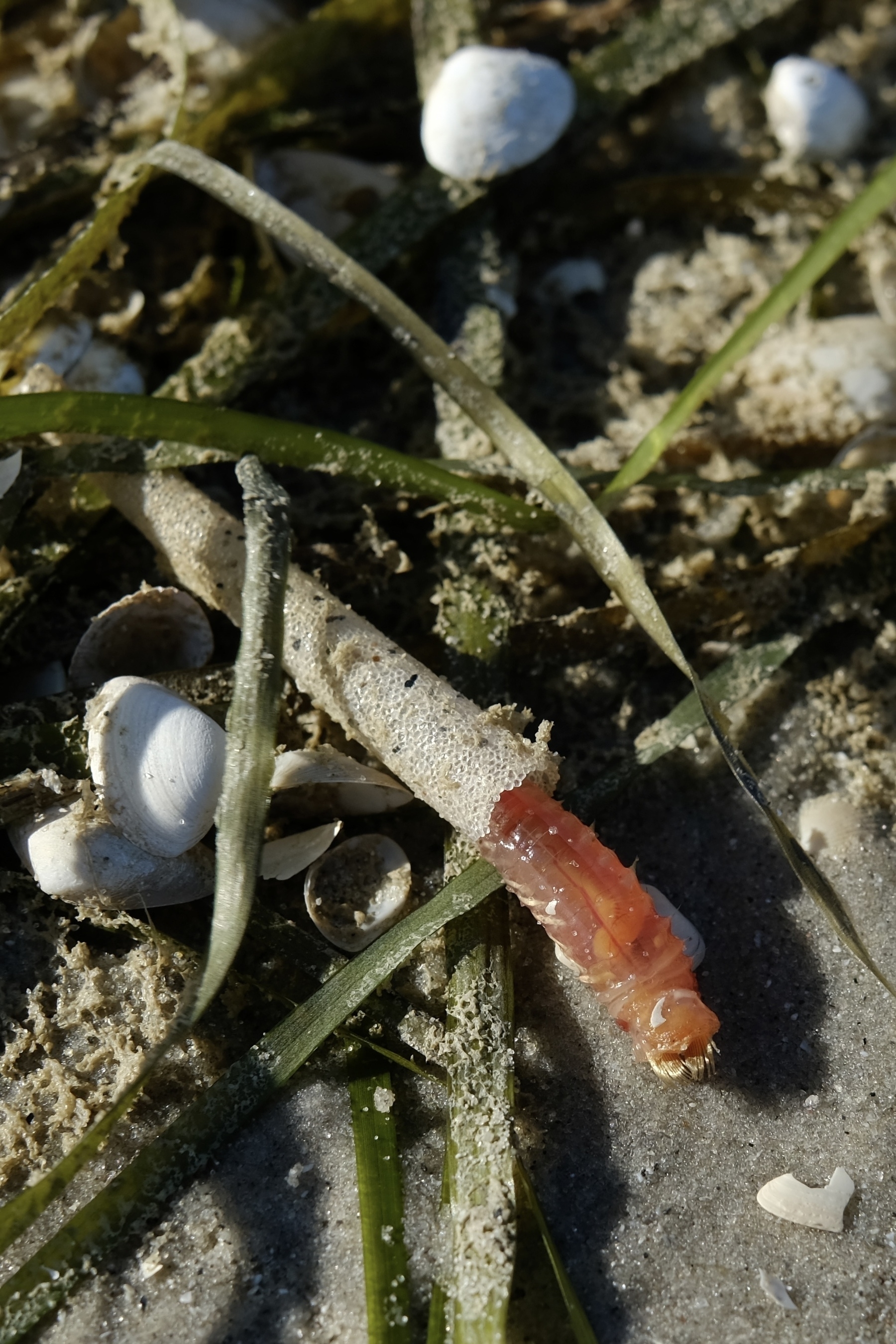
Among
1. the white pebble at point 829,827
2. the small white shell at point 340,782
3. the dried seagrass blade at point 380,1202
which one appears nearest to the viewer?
the dried seagrass blade at point 380,1202

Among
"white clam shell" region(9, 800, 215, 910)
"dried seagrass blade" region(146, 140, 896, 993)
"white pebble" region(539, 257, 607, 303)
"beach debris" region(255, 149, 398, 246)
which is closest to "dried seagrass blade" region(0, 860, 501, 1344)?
"white clam shell" region(9, 800, 215, 910)

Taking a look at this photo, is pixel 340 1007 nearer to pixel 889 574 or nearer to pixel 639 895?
pixel 639 895

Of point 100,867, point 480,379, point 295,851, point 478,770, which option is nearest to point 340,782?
point 295,851

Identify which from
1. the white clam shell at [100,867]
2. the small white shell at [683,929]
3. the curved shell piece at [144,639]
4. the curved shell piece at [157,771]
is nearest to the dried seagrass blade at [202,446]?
the curved shell piece at [144,639]

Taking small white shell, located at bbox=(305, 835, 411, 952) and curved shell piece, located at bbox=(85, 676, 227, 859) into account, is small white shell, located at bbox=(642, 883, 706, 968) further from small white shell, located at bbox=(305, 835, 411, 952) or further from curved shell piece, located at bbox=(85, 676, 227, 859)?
curved shell piece, located at bbox=(85, 676, 227, 859)

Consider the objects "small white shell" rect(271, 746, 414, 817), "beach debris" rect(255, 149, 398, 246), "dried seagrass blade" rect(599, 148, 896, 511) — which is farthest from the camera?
"beach debris" rect(255, 149, 398, 246)

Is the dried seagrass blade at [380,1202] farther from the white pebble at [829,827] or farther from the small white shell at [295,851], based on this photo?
the white pebble at [829,827]

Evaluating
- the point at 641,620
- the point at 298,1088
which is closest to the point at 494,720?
the point at 641,620
